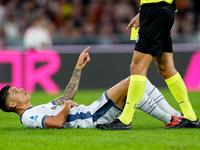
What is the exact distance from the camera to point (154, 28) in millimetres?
4293

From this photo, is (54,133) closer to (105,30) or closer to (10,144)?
(10,144)

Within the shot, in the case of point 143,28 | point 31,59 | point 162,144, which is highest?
point 143,28

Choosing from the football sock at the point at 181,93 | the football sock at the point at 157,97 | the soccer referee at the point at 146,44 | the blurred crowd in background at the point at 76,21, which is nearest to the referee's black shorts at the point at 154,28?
the soccer referee at the point at 146,44

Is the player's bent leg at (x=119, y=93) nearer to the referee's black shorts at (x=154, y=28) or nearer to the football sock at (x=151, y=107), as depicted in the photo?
the football sock at (x=151, y=107)

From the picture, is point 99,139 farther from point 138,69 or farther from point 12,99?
point 12,99

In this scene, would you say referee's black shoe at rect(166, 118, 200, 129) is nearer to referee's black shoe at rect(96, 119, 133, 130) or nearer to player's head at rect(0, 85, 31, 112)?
referee's black shoe at rect(96, 119, 133, 130)

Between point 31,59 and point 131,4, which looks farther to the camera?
point 131,4

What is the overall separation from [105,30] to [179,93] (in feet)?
27.2

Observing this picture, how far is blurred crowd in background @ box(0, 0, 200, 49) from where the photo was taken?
38.5ft

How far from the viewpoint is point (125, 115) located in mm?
4367

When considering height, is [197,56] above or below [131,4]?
below

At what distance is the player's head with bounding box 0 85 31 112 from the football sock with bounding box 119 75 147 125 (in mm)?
1206

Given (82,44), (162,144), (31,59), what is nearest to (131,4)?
(82,44)

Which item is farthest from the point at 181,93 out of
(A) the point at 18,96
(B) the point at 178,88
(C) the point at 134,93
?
(A) the point at 18,96
